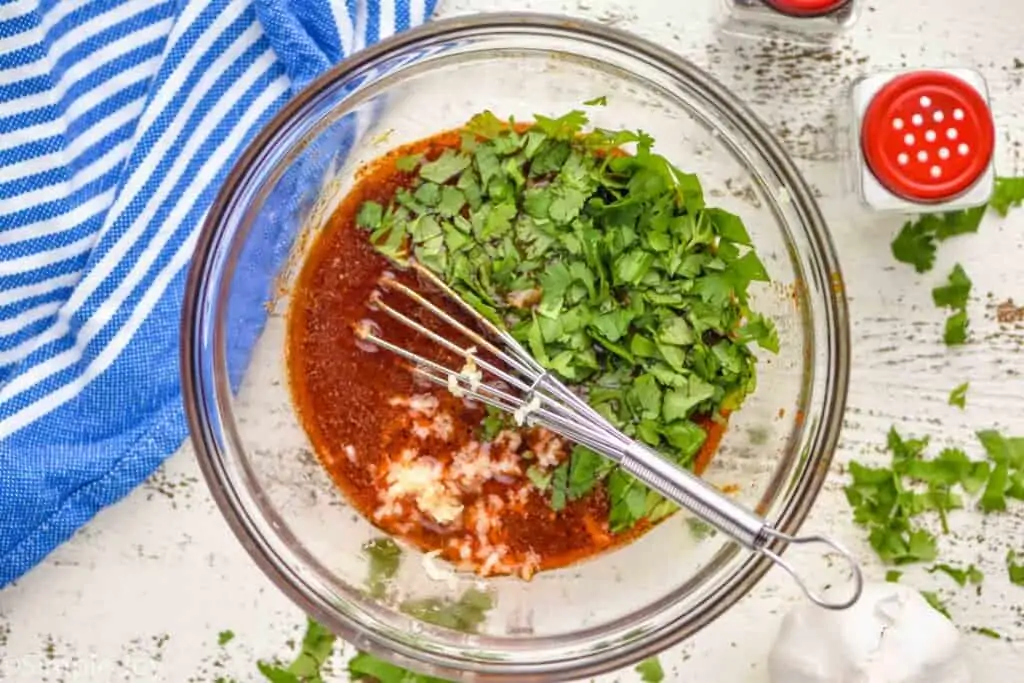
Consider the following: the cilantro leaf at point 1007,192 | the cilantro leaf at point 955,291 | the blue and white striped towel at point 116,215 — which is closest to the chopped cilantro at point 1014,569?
the cilantro leaf at point 955,291

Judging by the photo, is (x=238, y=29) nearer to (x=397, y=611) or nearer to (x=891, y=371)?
(x=397, y=611)

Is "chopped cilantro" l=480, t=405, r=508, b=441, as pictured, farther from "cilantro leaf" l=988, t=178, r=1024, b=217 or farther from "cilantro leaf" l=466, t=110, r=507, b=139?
"cilantro leaf" l=988, t=178, r=1024, b=217

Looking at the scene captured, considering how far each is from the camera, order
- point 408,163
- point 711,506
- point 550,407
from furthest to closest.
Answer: point 408,163
point 550,407
point 711,506

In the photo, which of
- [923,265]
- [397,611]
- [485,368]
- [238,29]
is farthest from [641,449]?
[238,29]

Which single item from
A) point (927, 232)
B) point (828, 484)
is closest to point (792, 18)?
point (927, 232)

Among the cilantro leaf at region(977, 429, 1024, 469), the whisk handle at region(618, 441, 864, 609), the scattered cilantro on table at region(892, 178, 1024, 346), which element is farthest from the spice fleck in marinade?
the cilantro leaf at region(977, 429, 1024, 469)

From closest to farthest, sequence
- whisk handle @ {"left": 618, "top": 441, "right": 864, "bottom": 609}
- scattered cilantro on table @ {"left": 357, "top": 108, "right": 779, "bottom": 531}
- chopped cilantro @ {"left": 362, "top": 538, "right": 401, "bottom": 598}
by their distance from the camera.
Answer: whisk handle @ {"left": 618, "top": 441, "right": 864, "bottom": 609} < scattered cilantro on table @ {"left": 357, "top": 108, "right": 779, "bottom": 531} < chopped cilantro @ {"left": 362, "top": 538, "right": 401, "bottom": 598}

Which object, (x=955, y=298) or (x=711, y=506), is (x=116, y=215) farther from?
(x=955, y=298)
